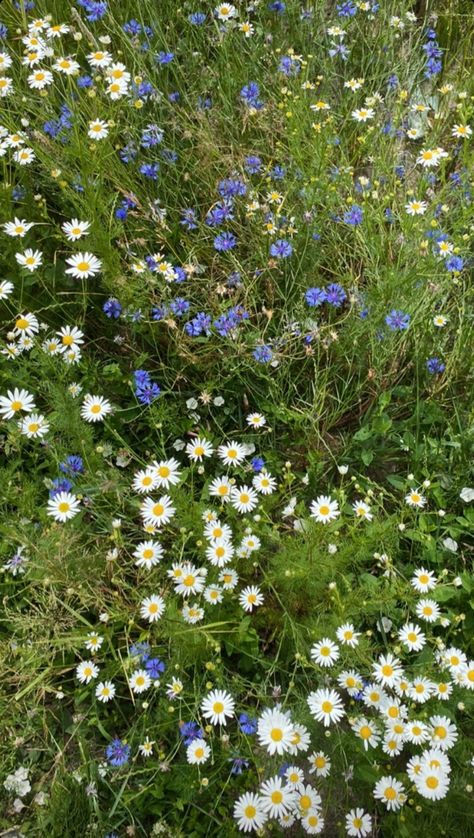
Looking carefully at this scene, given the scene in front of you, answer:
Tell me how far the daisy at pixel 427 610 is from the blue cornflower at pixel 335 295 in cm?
106

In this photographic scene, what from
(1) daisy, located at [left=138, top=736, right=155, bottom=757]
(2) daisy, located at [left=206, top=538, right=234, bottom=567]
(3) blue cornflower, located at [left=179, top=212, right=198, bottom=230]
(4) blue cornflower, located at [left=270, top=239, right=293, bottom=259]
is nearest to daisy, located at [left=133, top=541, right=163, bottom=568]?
(2) daisy, located at [left=206, top=538, right=234, bottom=567]

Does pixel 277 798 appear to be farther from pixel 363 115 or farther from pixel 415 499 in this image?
pixel 363 115

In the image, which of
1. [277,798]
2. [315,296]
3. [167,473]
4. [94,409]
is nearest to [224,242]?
[315,296]

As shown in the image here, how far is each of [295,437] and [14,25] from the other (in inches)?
86.6

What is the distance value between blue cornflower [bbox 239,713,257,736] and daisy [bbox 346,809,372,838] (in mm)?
318

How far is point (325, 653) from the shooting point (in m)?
1.75

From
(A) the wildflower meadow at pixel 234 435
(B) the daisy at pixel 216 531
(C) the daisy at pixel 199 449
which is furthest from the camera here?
(C) the daisy at pixel 199 449

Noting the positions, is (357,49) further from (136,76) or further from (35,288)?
(35,288)

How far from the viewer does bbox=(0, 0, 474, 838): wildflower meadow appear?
1789 mm

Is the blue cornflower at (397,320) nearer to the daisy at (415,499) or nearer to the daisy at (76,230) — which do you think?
the daisy at (415,499)

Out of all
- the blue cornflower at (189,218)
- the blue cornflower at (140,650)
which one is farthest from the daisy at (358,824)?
the blue cornflower at (189,218)

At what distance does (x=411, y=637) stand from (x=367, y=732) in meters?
0.28

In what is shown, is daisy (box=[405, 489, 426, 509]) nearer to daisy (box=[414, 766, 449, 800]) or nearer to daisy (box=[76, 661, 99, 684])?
daisy (box=[414, 766, 449, 800])

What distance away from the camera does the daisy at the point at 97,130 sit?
2.26 m
